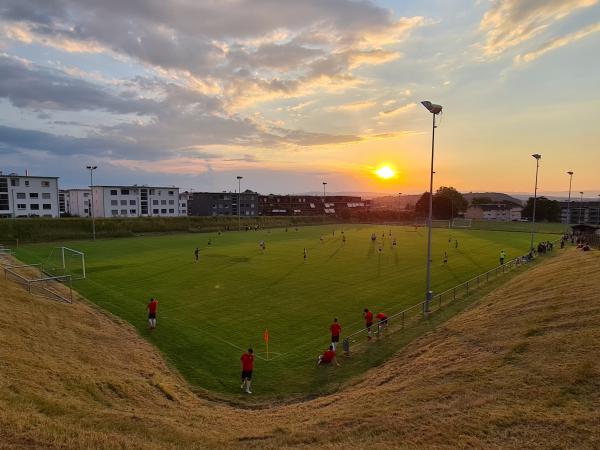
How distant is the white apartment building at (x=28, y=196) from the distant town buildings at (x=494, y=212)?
15198cm

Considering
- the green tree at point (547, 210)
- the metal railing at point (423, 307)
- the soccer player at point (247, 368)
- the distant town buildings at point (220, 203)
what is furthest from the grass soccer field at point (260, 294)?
the distant town buildings at point (220, 203)

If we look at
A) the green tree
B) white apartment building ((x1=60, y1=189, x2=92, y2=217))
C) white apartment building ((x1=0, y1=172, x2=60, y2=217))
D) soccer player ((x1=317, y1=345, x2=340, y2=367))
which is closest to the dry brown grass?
soccer player ((x1=317, y1=345, x2=340, y2=367))

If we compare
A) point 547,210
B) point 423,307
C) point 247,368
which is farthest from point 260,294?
point 547,210

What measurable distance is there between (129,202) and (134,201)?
1.45 metres

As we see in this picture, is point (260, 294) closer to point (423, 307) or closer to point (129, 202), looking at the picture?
point (423, 307)

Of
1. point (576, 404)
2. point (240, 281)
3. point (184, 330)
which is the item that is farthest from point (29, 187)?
point (576, 404)

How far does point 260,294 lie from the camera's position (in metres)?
27.3

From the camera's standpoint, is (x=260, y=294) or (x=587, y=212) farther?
(x=587, y=212)

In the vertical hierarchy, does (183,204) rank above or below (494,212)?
above

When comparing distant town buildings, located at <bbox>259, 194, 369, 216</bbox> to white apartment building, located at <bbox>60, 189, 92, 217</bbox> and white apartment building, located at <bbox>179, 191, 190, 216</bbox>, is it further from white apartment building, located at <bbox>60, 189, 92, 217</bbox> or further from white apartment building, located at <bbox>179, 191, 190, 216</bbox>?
white apartment building, located at <bbox>60, 189, 92, 217</bbox>

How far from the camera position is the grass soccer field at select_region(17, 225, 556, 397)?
15.9 meters

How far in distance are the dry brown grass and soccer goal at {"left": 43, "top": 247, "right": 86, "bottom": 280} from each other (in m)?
17.0

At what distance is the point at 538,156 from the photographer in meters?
44.2

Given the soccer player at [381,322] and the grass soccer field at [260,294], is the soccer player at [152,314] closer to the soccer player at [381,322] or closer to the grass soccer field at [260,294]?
the grass soccer field at [260,294]
